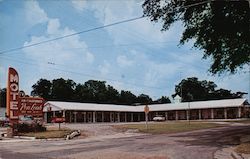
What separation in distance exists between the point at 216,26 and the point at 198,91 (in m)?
103

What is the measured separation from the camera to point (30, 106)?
1437 inches

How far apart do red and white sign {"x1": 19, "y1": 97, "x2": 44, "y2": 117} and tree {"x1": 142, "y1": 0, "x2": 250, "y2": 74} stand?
16751mm

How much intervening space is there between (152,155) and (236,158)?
3341mm

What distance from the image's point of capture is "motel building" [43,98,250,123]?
66312 millimetres

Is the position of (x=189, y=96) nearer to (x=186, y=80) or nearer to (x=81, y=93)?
(x=186, y=80)

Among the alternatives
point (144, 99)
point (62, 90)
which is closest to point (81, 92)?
point (62, 90)

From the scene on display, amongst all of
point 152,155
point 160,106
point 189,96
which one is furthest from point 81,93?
point 152,155

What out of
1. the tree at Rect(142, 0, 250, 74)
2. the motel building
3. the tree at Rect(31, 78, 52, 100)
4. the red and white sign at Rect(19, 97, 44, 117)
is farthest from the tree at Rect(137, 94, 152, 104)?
the tree at Rect(142, 0, 250, 74)

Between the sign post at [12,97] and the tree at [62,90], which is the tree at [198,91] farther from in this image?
the sign post at [12,97]

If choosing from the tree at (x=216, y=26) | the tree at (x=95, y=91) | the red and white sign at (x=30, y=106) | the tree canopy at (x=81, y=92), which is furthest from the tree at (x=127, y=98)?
the tree at (x=216, y=26)

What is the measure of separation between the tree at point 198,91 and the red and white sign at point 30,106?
8867 centimetres

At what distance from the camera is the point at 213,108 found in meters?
78.1

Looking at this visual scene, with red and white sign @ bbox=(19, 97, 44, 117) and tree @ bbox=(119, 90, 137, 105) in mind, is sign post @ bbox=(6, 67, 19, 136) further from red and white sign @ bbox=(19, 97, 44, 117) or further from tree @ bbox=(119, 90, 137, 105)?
tree @ bbox=(119, 90, 137, 105)

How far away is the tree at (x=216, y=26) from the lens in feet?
73.4
